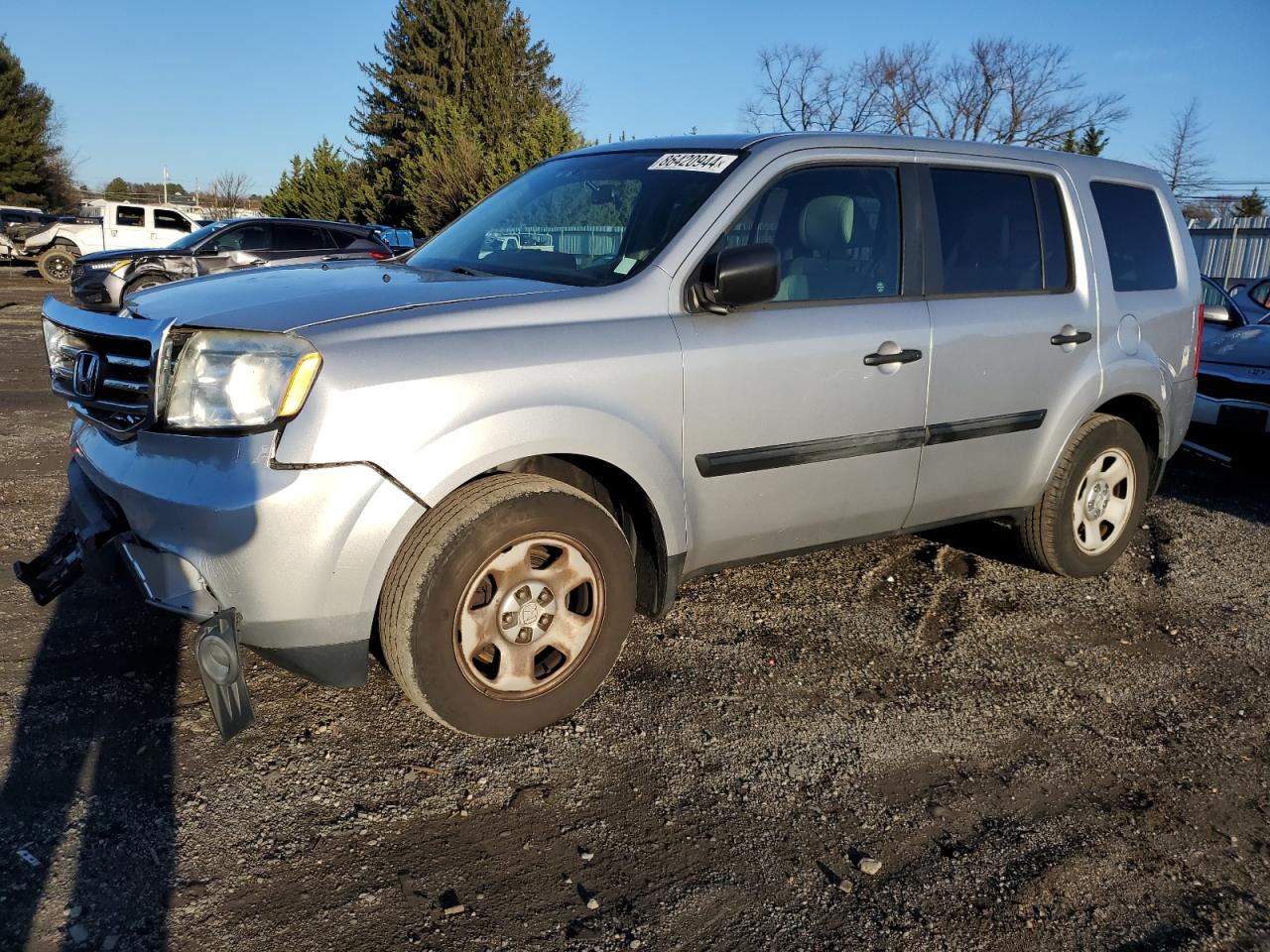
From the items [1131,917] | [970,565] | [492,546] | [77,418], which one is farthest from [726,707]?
[77,418]

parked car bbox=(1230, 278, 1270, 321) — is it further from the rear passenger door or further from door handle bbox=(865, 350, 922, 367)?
door handle bbox=(865, 350, 922, 367)

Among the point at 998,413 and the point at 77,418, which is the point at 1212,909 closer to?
the point at 998,413

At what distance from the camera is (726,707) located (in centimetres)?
334

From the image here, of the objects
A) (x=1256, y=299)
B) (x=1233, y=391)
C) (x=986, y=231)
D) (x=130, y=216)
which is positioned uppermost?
(x=130, y=216)

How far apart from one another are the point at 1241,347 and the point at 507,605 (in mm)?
6612

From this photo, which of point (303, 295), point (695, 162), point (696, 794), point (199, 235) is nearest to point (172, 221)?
point (199, 235)

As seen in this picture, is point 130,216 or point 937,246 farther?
point 130,216

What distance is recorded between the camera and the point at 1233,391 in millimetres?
7035

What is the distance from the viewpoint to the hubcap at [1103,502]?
451 centimetres

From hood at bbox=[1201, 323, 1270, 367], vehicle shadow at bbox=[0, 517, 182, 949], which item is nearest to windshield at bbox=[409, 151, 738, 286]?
vehicle shadow at bbox=[0, 517, 182, 949]

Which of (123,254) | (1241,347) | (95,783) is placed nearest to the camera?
(95,783)

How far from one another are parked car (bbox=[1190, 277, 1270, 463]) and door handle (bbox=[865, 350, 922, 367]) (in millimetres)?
4452

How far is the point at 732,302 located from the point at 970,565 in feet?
7.92

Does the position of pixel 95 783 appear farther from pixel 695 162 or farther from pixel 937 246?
pixel 937 246
